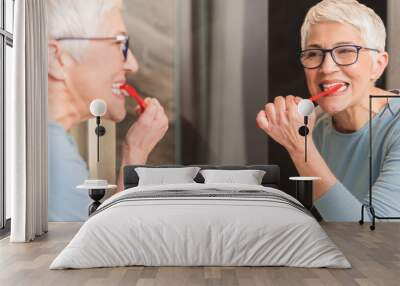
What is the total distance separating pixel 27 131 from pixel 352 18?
417 cm

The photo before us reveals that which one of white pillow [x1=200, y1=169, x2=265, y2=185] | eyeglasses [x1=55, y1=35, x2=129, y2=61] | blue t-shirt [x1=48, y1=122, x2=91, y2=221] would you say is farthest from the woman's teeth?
blue t-shirt [x1=48, y1=122, x2=91, y2=221]

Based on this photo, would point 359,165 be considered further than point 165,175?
Yes

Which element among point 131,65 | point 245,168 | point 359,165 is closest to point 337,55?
point 359,165

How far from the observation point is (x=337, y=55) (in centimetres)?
784

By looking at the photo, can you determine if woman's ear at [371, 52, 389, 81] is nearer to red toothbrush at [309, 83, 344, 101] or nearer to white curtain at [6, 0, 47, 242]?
red toothbrush at [309, 83, 344, 101]

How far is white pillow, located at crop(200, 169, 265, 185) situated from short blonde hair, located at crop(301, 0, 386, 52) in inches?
71.8

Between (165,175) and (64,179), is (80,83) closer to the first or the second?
(64,179)

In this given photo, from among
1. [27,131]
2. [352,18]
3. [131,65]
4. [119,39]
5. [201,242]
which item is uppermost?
[352,18]

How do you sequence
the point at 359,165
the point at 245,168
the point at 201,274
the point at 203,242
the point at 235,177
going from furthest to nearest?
the point at 359,165 → the point at 245,168 → the point at 235,177 → the point at 203,242 → the point at 201,274

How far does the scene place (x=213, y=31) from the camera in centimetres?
795

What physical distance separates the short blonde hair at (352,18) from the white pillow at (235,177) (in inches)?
71.8

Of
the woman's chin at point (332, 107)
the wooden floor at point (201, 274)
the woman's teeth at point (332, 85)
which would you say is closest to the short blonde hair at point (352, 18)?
the woman's teeth at point (332, 85)

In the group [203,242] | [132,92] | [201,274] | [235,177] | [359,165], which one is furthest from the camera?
[132,92]

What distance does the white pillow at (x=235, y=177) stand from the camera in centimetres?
709
